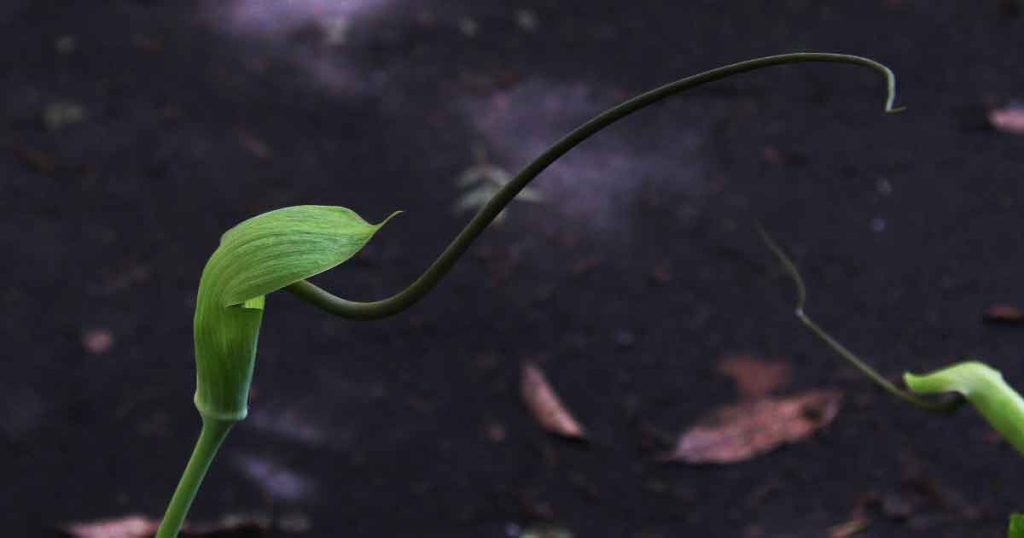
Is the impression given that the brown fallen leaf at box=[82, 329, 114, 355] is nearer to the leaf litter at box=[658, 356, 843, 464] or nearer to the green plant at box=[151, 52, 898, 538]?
the leaf litter at box=[658, 356, 843, 464]

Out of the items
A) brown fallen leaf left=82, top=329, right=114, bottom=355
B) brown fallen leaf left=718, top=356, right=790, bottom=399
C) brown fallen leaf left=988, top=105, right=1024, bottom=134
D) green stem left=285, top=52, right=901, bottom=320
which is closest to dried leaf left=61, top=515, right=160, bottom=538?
brown fallen leaf left=82, top=329, right=114, bottom=355

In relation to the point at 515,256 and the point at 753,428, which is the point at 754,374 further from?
the point at 515,256

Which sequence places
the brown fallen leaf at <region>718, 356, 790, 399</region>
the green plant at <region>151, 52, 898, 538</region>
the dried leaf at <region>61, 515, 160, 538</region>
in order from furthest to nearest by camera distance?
the brown fallen leaf at <region>718, 356, 790, 399</region>, the dried leaf at <region>61, 515, 160, 538</region>, the green plant at <region>151, 52, 898, 538</region>

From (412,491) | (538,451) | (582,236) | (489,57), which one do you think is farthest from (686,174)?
(412,491)

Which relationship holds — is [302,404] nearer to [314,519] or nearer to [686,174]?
[314,519]

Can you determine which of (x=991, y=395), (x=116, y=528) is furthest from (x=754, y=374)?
(x=991, y=395)

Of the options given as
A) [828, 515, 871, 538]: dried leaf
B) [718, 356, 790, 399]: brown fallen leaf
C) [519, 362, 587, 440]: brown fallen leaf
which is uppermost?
[519, 362, 587, 440]: brown fallen leaf
